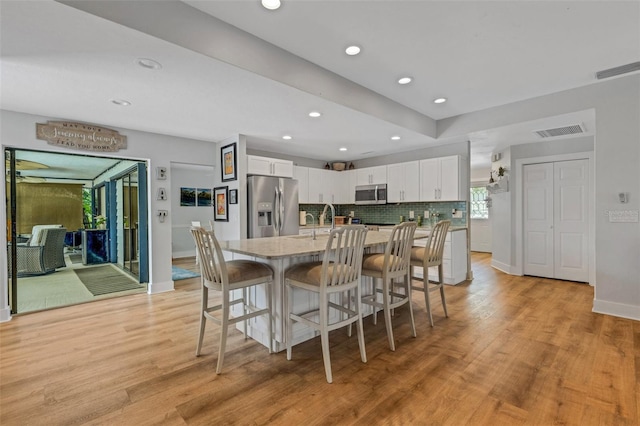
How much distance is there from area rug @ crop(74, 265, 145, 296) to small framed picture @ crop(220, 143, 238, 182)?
224cm

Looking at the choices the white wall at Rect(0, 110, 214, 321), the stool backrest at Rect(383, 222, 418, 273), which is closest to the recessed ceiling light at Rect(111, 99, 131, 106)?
the white wall at Rect(0, 110, 214, 321)

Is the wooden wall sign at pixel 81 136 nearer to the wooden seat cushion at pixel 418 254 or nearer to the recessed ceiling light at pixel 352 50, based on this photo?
the recessed ceiling light at pixel 352 50

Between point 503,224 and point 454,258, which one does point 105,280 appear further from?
point 503,224

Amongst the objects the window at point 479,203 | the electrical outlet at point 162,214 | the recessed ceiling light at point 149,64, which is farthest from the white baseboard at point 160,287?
the window at point 479,203

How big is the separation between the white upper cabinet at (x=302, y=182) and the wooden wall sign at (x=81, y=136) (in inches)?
113

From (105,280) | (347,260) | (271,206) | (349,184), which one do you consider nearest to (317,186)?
(349,184)

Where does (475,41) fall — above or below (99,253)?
above

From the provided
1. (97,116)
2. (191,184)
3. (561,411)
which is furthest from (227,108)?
(191,184)

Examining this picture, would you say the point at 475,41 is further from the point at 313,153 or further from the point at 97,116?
the point at 97,116

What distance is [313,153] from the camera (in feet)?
19.6

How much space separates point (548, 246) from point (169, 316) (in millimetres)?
5935

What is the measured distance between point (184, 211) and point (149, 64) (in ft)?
20.2

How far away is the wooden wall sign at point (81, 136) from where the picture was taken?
140 inches

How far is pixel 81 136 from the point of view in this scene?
12.4 feet
